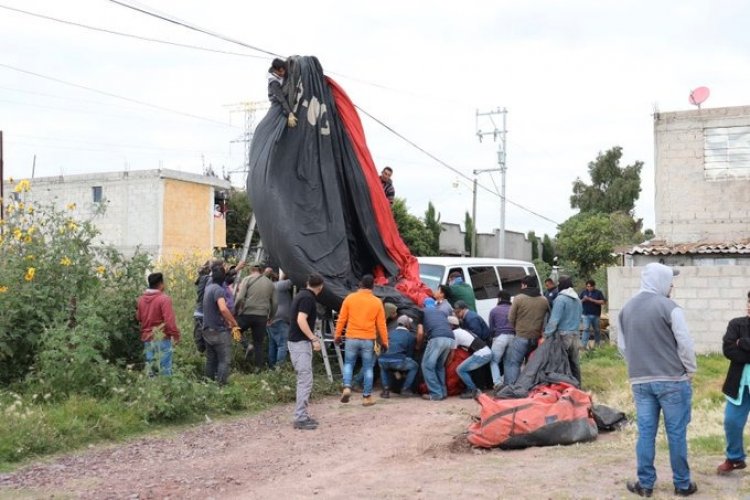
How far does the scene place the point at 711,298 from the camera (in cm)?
1561

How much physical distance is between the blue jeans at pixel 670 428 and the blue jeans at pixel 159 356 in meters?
5.44

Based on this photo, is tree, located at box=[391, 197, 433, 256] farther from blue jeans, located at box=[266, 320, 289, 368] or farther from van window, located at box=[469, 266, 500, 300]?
blue jeans, located at box=[266, 320, 289, 368]

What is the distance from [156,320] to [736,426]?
656 centimetres

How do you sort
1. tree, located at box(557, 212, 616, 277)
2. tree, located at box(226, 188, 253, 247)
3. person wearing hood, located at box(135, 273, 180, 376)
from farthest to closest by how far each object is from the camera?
tree, located at box(226, 188, 253, 247) < tree, located at box(557, 212, 616, 277) < person wearing hood, located at box(135, 273, 180, 376)

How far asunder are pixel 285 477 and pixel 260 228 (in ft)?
16.6

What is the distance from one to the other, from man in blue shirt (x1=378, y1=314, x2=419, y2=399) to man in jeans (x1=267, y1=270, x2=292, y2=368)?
5.27ft

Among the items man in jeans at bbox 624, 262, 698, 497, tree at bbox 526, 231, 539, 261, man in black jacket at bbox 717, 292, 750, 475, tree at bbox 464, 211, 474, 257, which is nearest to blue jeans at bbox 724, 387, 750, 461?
man in black jacket at bbox 717, 292, 750, 475

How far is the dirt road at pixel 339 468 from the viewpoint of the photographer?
20.3 ft

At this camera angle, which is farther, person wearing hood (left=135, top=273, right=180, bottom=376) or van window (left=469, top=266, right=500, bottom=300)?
van window (left=469, top=266, right=500, bottom=300)

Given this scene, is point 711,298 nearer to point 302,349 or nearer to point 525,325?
point 525,325

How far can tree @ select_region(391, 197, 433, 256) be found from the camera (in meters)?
40.2

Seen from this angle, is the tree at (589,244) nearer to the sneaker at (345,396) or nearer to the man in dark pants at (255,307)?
the man in dark pants at (255,307)

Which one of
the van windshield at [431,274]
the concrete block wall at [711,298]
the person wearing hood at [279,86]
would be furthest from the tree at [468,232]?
the person wearing hood at [279,86]

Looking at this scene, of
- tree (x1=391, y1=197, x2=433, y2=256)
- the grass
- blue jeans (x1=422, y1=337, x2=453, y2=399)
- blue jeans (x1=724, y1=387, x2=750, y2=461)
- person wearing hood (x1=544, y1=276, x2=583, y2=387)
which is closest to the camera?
blue jeans (x1=724, y1=387, x2=750, y2=461)
